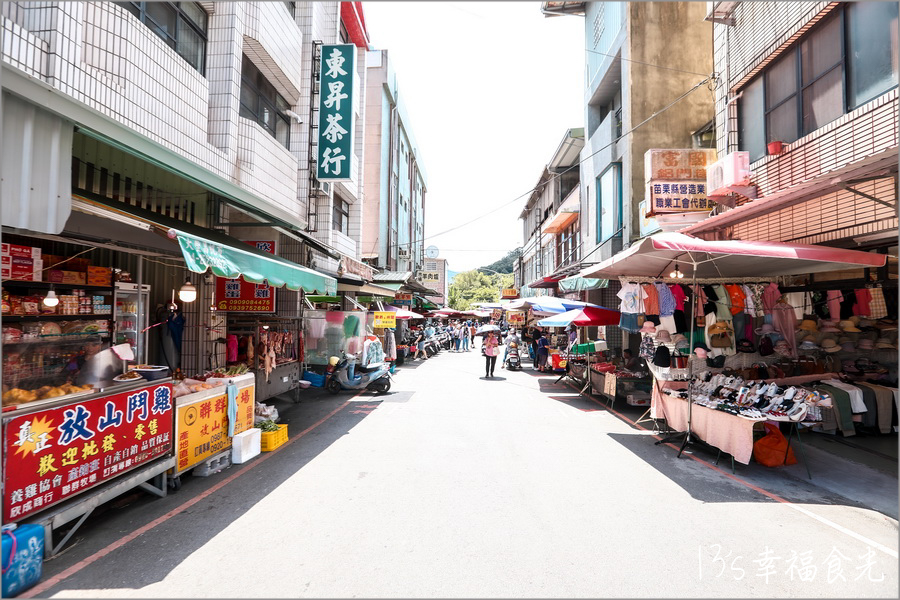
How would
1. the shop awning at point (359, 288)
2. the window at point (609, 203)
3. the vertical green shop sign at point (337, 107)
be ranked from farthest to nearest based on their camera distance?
1. the window at point (609, 203)
2. the vertical green shop sign at point (337, 107)
3. the shop awning at point (359, 288)

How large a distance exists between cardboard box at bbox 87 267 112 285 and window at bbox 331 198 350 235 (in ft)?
34.9

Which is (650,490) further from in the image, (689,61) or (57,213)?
(689,61)

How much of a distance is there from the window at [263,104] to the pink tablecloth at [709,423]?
38.9ft

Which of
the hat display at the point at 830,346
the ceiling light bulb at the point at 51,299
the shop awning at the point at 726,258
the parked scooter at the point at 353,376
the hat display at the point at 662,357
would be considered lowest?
the parked scooter at the point at 353,376

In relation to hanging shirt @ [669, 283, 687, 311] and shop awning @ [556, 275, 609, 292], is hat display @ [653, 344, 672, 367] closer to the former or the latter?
hanging shirt @ [669, 283, 687, 311]

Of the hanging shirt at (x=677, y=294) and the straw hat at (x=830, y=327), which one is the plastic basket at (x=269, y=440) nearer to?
the hanging shirt at (x=677, y=294)

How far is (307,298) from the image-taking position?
1456 centimetres

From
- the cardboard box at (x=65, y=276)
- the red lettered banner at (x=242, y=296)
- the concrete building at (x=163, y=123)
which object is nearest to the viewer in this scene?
the concrete building at (x=163, y=123)

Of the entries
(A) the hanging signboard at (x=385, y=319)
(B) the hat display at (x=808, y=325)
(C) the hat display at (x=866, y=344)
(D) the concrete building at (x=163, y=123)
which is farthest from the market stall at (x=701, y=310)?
(A) the hanging signboard at (x=385, y=319)

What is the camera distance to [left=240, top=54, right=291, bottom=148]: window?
1090 cm

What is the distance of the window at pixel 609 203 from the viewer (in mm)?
15383

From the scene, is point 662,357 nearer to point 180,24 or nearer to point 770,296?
point 770,296

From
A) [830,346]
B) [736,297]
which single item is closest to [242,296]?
[736,297]

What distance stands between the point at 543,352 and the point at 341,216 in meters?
11.0
